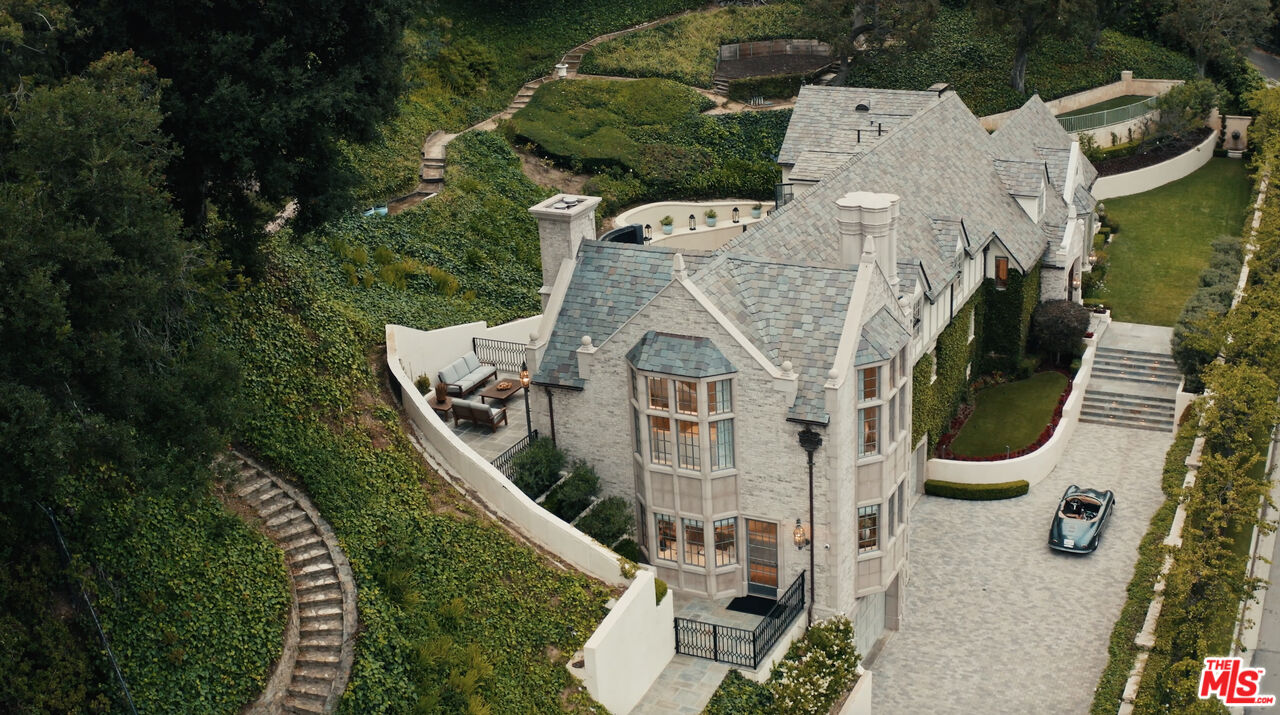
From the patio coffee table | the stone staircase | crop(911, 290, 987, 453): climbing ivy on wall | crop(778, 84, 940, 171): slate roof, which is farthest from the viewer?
crop(778, 84, 940, 171): slate roof

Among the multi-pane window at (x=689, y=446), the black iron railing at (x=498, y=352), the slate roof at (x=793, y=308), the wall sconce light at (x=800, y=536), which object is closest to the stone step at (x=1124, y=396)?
the slate roof at (x=793, y=308)

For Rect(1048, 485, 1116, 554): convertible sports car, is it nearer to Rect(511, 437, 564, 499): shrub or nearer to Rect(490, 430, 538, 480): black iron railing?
Rect(511, 437, 564, 499): shrub

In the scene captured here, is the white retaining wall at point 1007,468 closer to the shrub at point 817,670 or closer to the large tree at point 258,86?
the shrub at point 817,670

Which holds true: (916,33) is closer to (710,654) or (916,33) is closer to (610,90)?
(610,90)

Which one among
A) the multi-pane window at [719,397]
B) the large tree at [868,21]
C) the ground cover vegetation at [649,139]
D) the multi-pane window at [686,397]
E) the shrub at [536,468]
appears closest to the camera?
the multi-pane window at [719,397]

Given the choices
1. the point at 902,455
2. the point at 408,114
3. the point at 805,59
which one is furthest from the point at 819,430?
the point at 805,59

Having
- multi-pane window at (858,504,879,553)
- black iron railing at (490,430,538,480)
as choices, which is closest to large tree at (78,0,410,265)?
black iron railing at (490,430,538,480)
